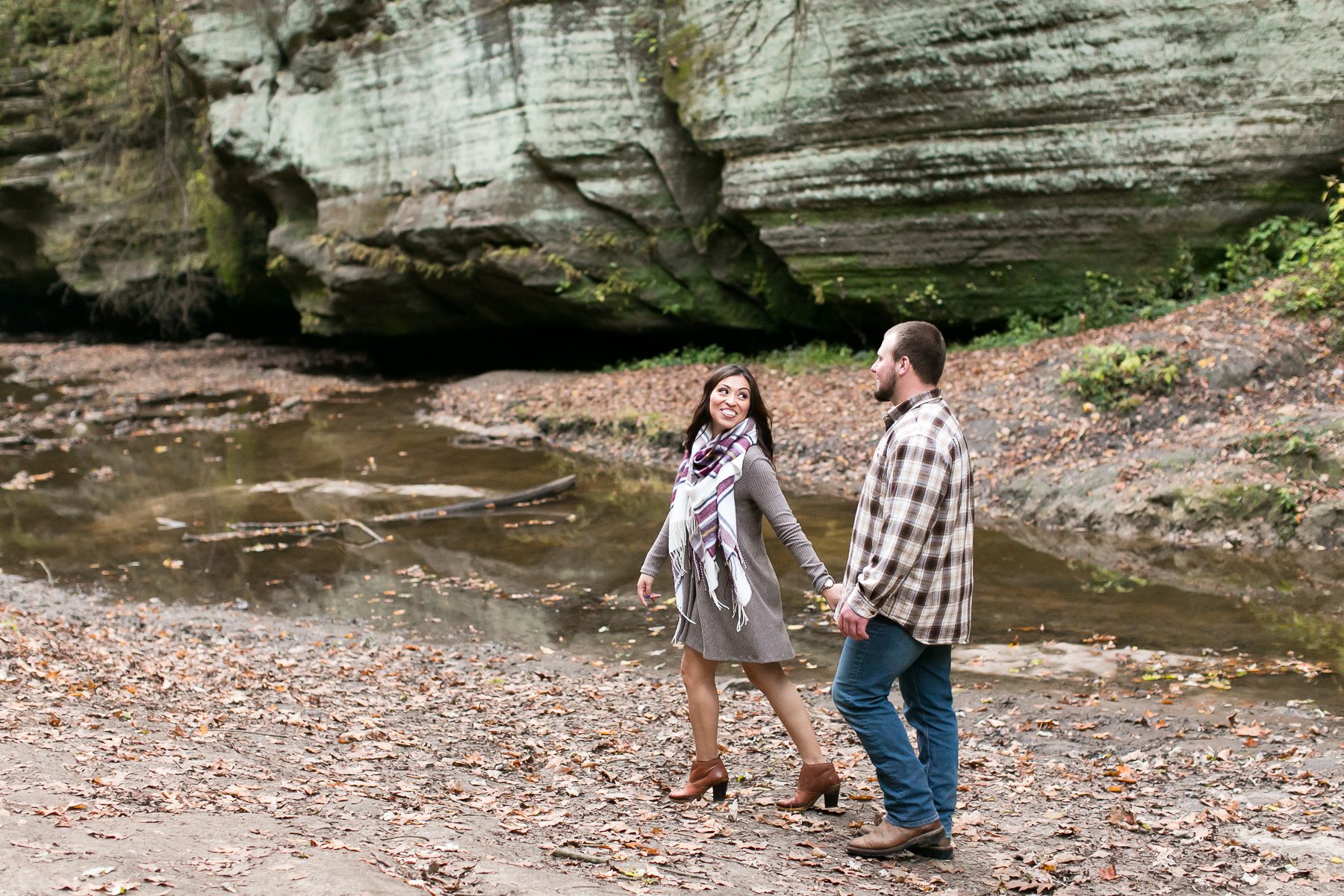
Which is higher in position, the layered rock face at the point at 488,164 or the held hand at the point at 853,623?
the layered rock face at the point at 488,164

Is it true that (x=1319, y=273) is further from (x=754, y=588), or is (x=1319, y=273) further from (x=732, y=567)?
(x=732, y=567)

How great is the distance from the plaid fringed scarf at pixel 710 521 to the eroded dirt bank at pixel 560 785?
998 millimetres

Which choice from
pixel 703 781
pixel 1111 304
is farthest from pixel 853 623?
pixel 1111 304

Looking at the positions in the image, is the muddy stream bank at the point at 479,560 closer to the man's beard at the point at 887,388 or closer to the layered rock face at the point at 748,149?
the man's beard at the point at 887,388

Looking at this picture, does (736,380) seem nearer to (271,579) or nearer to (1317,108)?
(271,579)

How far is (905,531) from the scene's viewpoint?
3615 millimetres

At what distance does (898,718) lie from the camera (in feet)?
12.5

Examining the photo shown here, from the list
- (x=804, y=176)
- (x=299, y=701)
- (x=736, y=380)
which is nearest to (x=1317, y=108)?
(x=804, y=176)

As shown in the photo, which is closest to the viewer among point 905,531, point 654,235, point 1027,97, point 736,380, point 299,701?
point 905,531

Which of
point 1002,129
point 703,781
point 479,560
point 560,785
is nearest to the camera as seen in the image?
point 703,781

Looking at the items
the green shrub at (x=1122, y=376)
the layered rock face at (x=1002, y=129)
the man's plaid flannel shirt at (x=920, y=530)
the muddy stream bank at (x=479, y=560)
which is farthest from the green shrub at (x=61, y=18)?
the man's plaid flannel shirt at (x=920, y=530)

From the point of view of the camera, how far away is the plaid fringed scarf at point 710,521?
4145 millimetres

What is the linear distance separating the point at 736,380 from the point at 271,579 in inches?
278

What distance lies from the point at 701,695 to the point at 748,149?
13.3 metres
